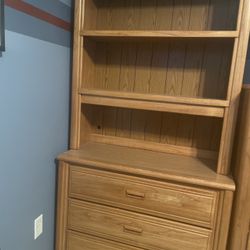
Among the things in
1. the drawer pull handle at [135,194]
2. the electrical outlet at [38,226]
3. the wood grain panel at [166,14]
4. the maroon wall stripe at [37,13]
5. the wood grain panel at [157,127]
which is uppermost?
the wood grain panel at [166,14]

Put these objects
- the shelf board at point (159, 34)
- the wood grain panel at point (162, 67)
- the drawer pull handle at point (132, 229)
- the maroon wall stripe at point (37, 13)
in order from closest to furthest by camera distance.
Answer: the maroon wall stripe at point (37, 13)
the shelf board at point (159, 34)
the drawer pull handle at point (132, 229)
the wood grain panel at point (162, 67)

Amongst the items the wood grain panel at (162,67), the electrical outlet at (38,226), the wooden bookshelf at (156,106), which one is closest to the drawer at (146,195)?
the electrical outlet at (38,226)

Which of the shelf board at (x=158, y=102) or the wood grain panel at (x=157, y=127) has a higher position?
the shelf board at (x=158, y=102)

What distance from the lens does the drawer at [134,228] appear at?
1262 mm

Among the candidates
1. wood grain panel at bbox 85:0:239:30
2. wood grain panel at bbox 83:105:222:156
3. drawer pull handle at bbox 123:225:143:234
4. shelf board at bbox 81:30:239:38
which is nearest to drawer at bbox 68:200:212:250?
drawer pull handle at bbox 123:225:143:234

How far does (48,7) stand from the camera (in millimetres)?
1281

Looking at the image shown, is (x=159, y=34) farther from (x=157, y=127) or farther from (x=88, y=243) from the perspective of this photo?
(x=88, y=243)

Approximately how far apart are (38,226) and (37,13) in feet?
3.70

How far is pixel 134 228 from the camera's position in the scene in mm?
1348

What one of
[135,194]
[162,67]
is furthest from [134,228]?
[162,67]

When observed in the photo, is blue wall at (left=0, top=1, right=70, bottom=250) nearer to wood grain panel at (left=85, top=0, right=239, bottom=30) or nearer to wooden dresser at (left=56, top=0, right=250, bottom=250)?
wooden dresser at (left=56, top=0, right=250, bottom=250)

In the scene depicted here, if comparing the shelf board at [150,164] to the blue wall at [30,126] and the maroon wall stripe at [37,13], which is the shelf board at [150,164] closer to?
the blue wall at [30,126]

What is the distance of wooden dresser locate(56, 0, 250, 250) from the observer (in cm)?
124

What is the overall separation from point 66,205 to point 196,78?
3.57 feet
